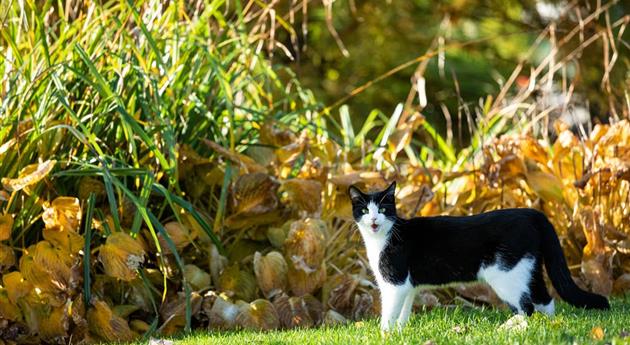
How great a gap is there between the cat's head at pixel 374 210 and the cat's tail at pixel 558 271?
28.6 inches

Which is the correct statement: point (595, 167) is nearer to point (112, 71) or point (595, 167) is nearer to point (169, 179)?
point (169, 179)

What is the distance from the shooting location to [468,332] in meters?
4.15

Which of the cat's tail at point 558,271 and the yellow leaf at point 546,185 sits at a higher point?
the yellow leaf at point 546,185

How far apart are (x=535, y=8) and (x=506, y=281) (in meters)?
6.95

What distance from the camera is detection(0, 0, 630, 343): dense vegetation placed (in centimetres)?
483

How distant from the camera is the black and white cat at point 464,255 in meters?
4.47

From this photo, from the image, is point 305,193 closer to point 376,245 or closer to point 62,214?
point 376,245

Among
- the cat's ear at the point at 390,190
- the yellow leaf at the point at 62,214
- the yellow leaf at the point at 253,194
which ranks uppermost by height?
the cat's ear at the point at 390,190

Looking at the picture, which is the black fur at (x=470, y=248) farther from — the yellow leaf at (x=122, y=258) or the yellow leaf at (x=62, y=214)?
the yellow leaf at (x=62, y=214)

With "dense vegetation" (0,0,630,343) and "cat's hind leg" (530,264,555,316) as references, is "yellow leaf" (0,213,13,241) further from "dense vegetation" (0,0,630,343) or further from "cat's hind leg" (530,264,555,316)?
"cat's hind leg" (530,264,555,316)

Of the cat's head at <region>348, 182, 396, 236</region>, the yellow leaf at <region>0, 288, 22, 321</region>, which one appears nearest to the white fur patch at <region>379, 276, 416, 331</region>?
the cat's head at <region>348, 182, 396, 236</region>

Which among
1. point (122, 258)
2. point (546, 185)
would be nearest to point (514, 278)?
point (546, 185)

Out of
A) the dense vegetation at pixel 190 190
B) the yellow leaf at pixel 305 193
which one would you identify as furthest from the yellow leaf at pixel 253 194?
the yellow leaf at pixel 305 193

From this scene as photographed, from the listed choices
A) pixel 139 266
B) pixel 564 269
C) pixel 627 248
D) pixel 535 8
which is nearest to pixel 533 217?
pixel 564 269
